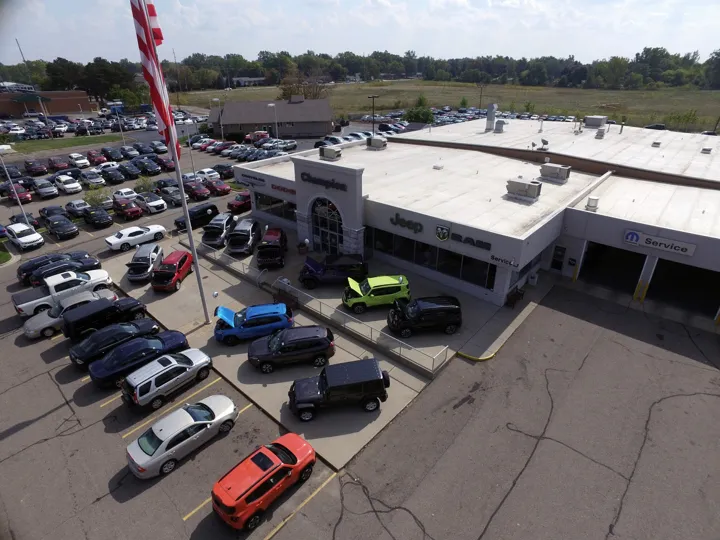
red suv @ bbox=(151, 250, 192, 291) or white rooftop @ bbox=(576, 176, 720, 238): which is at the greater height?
white rooftop @ bbox=(576, 176, 720, 238)

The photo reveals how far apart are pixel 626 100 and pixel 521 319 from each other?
477 feet

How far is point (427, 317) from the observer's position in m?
19.7

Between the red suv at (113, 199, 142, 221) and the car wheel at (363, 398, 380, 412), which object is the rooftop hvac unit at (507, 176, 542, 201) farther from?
the red suv at (113, 199, 142, 221)

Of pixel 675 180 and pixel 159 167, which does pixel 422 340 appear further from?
pixel 159 167

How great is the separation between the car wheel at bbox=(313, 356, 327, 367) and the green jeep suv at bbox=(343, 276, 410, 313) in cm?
408

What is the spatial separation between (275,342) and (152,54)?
40.3 feet

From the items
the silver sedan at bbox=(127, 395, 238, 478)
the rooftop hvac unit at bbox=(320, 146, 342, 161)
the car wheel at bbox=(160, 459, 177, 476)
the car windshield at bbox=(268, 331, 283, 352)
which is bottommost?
the car wheel at bbox=(160, 459, 177, 476)

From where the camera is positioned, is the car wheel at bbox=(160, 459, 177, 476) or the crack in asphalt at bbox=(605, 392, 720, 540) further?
the car wheel at bbox=(160, 459, 177, 476)

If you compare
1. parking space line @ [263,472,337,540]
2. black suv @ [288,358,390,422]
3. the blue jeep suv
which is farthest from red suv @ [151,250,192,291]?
parking space line @ [263,472,337,540]

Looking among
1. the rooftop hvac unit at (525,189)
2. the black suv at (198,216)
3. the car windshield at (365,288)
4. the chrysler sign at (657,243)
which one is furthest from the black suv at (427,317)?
the black suv at (198,216)

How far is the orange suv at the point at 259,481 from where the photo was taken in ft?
39.3

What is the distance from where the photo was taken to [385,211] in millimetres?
24781

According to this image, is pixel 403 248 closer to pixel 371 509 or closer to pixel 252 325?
pixel 252 325

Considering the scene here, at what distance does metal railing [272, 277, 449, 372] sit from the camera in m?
18.2
